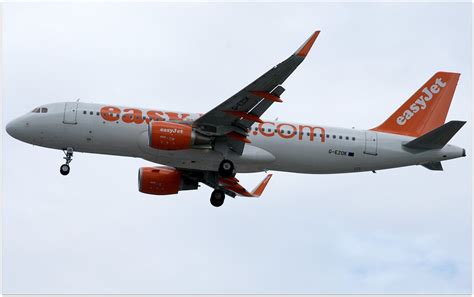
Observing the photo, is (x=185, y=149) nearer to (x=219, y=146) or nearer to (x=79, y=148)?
(x=219, y=146)

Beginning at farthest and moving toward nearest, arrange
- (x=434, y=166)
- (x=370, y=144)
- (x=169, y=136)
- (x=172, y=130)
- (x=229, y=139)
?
(x=434, y=166), (x=370, y=144), (x=229, y=139), (x=172, y=130), (x=169, y=136)

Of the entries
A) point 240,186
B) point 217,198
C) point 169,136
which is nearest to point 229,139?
point 169,136

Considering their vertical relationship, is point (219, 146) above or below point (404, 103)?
below

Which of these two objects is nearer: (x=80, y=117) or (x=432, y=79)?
(x=80, y=117)

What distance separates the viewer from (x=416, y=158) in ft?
164

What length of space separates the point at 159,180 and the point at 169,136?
6.16 metres

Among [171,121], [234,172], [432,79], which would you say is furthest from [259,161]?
[432,79]

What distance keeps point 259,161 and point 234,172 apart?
67.3 inches

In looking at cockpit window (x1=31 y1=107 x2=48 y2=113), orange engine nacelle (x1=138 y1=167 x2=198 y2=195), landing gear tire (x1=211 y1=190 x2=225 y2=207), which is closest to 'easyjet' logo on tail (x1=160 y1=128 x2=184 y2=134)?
orange engine nacelle (x1=138 y1=167 x2=198 y2=195)

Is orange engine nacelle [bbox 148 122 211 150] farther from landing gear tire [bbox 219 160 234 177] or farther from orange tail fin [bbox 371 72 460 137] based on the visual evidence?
orange tail fin [bbox 371 72 460 137]

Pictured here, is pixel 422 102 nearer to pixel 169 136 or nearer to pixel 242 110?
pixel 242 110

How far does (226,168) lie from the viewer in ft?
158

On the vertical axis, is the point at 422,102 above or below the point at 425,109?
above

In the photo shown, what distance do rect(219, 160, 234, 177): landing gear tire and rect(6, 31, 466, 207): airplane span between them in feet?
0.17
